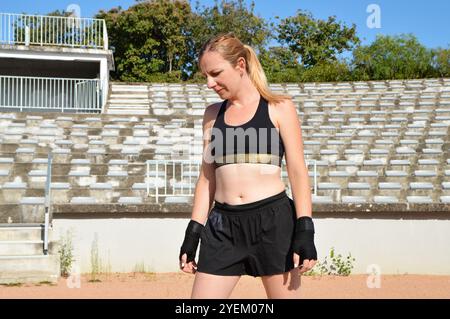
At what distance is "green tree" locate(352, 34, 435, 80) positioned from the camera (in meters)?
24.9

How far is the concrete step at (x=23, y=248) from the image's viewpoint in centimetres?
868

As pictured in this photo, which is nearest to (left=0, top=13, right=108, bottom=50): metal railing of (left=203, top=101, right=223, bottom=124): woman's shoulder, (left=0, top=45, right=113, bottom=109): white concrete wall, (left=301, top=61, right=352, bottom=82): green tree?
(left=0, top=45, right=113, bottom=109): white concrete wall

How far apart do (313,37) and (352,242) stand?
102 ft

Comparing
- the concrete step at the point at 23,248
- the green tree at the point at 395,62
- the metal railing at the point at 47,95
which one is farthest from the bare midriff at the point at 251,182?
the green tree at the point at 395,62

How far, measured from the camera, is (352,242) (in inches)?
375

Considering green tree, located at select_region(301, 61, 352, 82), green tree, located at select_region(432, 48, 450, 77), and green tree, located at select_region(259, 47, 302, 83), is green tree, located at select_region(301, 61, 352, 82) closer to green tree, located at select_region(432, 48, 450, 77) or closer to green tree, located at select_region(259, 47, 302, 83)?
green tree, located at select_region(432, 48, 450, 77)

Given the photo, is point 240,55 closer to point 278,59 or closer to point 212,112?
A: point 212,112

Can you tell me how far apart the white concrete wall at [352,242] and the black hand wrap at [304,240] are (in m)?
6.37

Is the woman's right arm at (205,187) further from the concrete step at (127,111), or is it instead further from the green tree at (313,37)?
the green tree at (313,37)

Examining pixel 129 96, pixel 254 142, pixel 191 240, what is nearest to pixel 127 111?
pixel 129 96

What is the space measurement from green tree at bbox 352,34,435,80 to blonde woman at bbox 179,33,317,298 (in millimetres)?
22419
